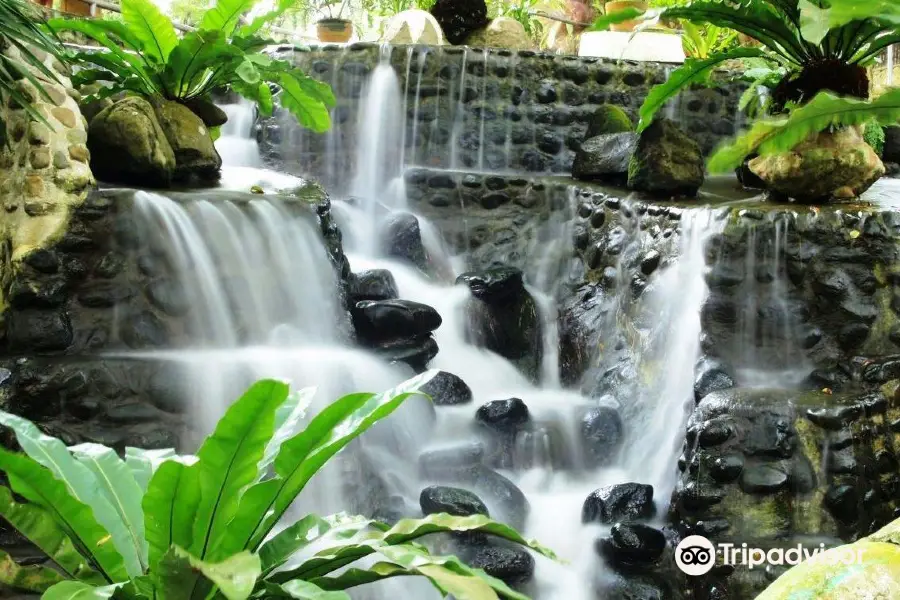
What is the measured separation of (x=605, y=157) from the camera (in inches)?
286

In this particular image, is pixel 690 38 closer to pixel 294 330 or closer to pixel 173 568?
pixel 294 330

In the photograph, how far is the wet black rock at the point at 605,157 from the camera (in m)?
7.09

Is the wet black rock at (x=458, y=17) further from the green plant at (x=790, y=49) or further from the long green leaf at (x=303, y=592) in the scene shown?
the long green leaf at (x=303, y=592)

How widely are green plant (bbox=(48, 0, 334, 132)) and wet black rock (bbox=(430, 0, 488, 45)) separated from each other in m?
Answer: 4.57

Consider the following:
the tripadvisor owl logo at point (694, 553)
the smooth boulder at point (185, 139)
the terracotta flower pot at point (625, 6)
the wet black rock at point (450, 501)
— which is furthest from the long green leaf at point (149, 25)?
the terracotta flower pot at point (625, 6)

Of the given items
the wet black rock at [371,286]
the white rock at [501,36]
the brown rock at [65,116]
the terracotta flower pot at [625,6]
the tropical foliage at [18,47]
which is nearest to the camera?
the tropical foliage at [18,47]

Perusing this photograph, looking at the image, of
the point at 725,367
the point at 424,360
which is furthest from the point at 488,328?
the point at 725,367

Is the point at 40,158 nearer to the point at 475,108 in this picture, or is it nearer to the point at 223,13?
the point at 223,13

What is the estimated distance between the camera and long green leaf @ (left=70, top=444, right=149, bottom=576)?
200 centimetres

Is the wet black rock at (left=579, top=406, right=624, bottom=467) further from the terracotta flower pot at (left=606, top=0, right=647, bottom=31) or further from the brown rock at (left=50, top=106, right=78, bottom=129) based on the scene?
the terracotta flower pot at (left=606, top=0, right=647, bottom=31)

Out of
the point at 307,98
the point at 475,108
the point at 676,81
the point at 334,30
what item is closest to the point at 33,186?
the point at 307,98

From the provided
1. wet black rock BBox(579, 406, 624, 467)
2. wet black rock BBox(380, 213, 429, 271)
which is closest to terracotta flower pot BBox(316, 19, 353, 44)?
wet black rock BBox(380, 213, 429, 271)

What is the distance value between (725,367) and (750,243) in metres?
0.76

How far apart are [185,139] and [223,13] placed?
862 mm
